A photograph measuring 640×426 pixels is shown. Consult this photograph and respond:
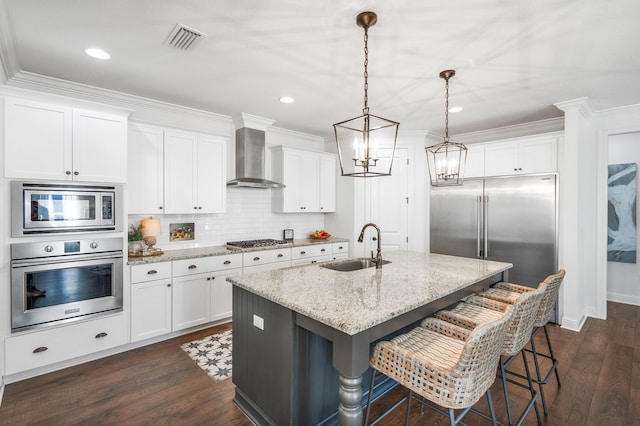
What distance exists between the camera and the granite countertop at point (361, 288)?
1549mm

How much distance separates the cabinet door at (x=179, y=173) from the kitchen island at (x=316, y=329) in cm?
181

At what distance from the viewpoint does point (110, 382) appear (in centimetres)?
254

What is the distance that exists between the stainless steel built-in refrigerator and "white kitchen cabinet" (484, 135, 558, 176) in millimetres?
121

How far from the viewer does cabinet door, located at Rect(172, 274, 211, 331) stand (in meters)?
3.35

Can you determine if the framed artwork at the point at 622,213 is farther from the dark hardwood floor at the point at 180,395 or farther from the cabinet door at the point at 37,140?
the cabinet door at the point at 37,140

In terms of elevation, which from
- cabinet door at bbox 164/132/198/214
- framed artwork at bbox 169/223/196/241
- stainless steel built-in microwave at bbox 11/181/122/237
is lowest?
framed artwork at bbox 169/223/196/241

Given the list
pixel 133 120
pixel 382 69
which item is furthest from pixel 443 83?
pixel 133 120

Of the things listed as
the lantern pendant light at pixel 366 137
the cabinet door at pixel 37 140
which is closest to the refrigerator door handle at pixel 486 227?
the lantern pendant light at pixel 366 137

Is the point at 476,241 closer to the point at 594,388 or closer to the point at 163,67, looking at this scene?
the point at 594,388

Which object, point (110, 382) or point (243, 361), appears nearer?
point (243, 361)

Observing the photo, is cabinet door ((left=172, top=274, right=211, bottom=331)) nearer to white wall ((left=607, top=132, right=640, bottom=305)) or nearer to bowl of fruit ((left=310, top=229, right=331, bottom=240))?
bowl of fruit ((left=310, top=229, right=331, bottom=240))

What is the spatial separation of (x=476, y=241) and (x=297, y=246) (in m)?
2.42

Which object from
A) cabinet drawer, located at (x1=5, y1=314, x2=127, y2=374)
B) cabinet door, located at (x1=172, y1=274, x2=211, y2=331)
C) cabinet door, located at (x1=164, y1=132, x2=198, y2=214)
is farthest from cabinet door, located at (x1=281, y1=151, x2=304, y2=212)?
cabinet drawer, located at (x1=5, y1=314, x2=127, y2=374)

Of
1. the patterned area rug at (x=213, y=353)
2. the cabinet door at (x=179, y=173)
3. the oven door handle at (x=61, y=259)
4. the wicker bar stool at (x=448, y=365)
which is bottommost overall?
the patterned area rug at (x=213, y=353)
